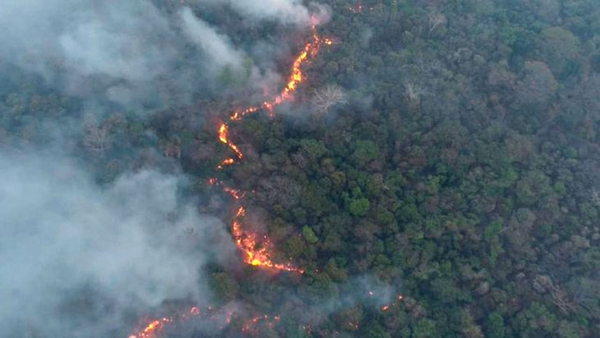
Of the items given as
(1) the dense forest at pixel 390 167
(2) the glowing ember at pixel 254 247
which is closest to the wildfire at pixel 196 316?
(1) the dense forest at pixel 390 167

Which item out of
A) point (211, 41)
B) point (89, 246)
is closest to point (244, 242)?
point (89, 246)

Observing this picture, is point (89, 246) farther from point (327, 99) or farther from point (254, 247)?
point (327, 99)

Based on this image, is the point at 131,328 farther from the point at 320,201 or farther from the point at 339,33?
the point at 339,33

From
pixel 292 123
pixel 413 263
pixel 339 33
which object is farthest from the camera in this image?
pixel 339 33

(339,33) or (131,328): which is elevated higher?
(339,33)

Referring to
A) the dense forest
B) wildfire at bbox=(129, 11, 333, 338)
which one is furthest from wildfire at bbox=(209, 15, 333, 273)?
the dense forest

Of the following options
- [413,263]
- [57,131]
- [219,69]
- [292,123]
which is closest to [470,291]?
[413,263]
